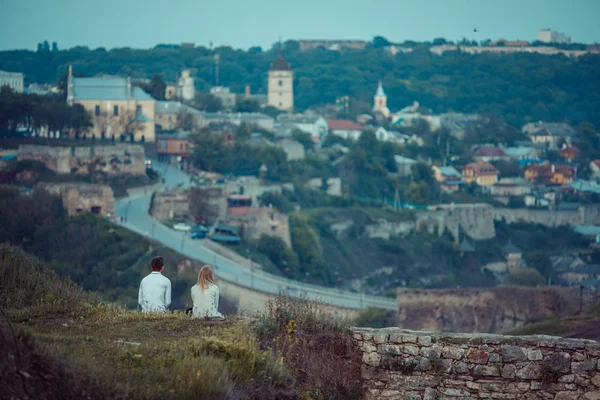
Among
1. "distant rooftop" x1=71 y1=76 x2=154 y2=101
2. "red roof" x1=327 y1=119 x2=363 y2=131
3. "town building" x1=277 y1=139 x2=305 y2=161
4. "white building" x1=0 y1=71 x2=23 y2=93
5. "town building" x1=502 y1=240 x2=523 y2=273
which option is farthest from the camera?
"red roof" x1=327 y1=119 x2=363 y2=131

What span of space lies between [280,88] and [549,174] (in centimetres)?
2648

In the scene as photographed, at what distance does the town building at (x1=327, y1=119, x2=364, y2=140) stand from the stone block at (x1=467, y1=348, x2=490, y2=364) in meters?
79.5

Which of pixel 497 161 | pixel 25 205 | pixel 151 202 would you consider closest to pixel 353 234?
pixel 151 202

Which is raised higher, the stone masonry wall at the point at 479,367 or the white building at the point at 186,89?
the stone masonry wall at the point at 479,367

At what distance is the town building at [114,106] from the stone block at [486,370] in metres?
54.1

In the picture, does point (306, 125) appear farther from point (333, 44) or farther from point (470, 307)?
point (333, 44)

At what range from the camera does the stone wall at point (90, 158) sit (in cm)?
5241

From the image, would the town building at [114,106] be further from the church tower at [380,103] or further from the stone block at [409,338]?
the stone block at [409,338]

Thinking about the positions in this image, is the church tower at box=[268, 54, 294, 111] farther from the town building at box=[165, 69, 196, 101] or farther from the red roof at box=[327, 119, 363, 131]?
the town building at box=[165, 69, 196, 101]

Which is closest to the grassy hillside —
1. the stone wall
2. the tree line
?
the stone wall

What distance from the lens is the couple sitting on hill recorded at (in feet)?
30.6

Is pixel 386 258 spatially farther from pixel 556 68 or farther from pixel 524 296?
pixel 556 68

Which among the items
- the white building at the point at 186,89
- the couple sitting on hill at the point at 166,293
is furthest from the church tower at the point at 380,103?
the couple sitting on hill at the point at 166,293

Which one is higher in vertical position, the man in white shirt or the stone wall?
the man in white shirt
